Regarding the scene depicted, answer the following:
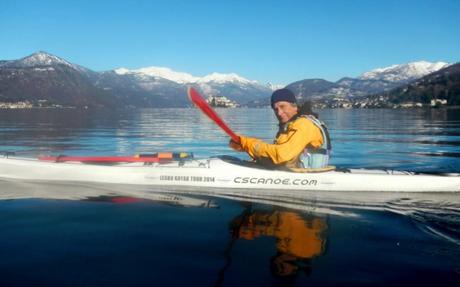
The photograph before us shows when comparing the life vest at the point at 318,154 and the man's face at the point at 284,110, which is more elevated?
the man's face at the point at 284,110

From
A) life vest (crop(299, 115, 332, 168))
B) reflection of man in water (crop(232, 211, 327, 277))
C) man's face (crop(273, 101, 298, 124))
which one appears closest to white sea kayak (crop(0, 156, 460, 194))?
life vest (crop(299, 115, 332, 168))

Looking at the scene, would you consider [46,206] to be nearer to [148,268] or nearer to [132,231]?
[132,231]

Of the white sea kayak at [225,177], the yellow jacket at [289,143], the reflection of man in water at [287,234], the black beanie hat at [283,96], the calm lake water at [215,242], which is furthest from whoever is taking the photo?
the white sea kayak at [225,177]

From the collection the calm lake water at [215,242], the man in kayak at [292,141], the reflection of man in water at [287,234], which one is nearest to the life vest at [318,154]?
the man in kayak at [292,141]

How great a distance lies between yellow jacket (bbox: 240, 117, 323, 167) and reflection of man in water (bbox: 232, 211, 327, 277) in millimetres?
1658

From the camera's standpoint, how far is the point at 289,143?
9.99 metres

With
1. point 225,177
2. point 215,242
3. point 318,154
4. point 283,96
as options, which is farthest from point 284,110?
point 215,242

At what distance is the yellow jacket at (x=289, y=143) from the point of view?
999cm

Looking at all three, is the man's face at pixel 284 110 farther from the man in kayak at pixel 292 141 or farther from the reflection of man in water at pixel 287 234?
the reflection of man in water at pixel 287 234

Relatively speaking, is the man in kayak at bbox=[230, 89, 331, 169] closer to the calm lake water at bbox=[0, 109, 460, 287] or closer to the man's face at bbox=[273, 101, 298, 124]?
the man's face at bbox=[273, 101, 298, 124]

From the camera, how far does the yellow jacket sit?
9992mm

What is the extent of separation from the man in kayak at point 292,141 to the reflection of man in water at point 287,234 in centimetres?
176

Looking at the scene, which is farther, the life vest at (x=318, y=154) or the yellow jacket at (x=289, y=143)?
the life vest at (x=318, y=154)

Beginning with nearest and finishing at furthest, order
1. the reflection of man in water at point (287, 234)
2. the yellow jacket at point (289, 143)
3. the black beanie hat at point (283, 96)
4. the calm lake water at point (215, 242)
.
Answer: the calm lake water at point (215, 242) < the reflection of man in water at point (287, 234) < the yellow jacket at point (289, 143) < the black beanie hat at point (283, 96)
